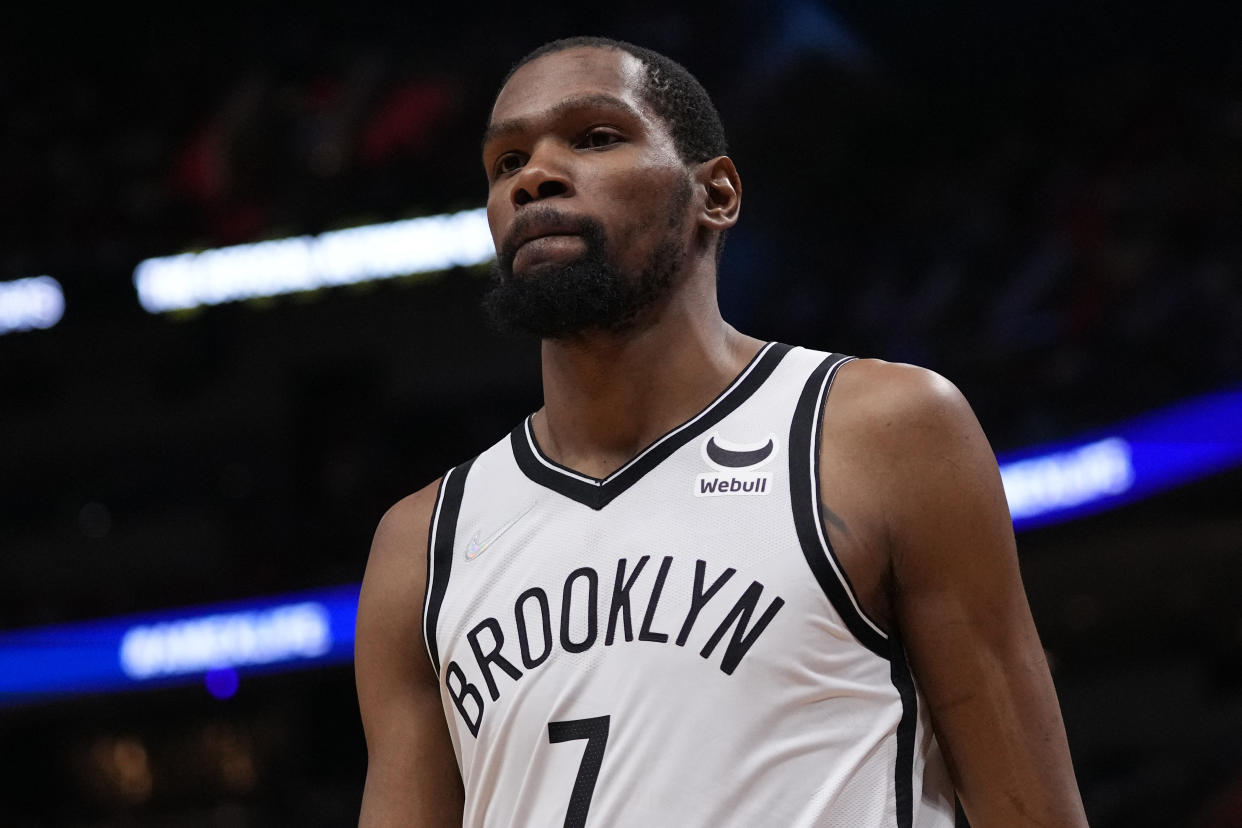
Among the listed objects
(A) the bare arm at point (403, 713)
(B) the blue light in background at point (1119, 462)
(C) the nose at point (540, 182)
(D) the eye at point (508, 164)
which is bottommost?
(A) the bare arm at point (403, 713)

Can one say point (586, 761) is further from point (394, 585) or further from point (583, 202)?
point (583, 202)

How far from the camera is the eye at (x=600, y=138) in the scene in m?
2.16

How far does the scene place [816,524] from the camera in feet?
6.12

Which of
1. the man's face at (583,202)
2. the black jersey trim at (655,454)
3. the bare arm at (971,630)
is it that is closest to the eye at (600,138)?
the man's face at (583,202)

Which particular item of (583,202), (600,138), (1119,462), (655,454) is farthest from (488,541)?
(1119,462)

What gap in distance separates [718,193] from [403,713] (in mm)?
914

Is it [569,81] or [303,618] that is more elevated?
[303,618]

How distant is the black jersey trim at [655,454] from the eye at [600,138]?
38 centimetres

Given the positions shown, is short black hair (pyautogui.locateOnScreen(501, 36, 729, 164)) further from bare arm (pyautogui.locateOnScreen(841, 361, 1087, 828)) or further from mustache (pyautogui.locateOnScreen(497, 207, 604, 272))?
bare arm (pyautogui.locateOnScreen(841, 361, 1087, 828))

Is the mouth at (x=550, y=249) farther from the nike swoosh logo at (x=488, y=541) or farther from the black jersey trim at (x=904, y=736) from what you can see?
the black jersey trim at (x=904, y=736)

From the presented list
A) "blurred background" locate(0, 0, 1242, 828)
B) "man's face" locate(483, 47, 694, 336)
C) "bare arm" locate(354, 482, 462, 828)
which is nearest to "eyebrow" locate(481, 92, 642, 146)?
"man's face" locate(483, 47, 694, 336)

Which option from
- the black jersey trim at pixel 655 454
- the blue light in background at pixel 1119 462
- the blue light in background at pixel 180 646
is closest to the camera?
the black jersey trim at pixel 655 454

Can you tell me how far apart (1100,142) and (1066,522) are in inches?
101

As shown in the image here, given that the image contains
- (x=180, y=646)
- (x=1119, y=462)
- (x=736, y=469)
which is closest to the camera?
(x=736, y=469)
